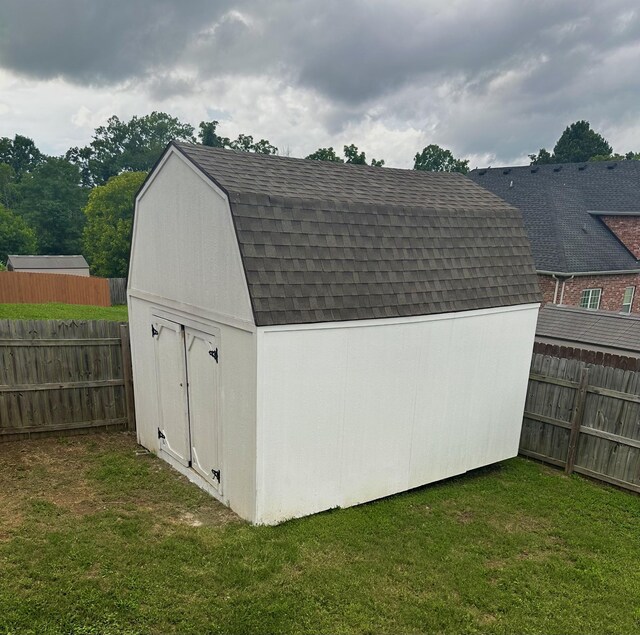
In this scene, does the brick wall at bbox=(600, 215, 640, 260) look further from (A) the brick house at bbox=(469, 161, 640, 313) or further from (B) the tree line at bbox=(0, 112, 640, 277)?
(B) the tree line at bbox=(0, 112, 640, 277)

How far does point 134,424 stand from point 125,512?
2707 mm

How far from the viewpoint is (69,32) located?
870 centimetres

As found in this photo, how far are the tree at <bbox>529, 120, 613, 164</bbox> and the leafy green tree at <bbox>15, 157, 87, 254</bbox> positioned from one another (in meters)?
56.8

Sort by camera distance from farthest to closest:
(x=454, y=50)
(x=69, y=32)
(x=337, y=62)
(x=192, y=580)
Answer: (x=337, y=62) < (x=454, y=50) < (x=69, y=32) < (x=192, y=580)

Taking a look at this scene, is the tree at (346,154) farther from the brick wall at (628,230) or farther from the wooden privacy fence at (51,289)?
the brick wall at (628,230)

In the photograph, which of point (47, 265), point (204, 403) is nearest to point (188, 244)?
point (204, 403)

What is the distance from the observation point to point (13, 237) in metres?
37.5

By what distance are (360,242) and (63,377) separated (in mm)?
4934

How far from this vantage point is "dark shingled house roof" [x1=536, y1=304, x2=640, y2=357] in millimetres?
8789

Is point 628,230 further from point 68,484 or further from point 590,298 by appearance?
point 68,484

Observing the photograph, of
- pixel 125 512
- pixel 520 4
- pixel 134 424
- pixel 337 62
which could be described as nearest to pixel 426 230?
pixel 125 512

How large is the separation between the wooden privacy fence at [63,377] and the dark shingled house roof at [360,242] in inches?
135

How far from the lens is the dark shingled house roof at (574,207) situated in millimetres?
17297

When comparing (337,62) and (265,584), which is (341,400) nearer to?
(265,584)
